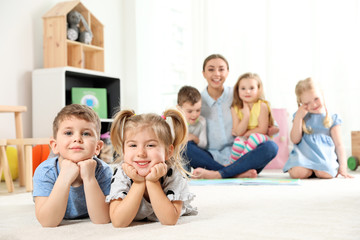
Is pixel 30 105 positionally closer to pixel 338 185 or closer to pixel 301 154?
pixel 301 154

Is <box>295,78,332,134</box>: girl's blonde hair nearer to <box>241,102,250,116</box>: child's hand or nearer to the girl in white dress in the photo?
<box>241,102,250,116</box>: child's hand

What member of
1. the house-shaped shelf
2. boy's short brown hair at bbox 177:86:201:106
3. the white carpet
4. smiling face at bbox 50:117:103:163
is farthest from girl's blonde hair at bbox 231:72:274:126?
smiling face at bbox 50:117:103:163

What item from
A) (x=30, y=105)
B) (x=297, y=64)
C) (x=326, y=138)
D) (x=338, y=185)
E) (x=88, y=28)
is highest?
(x=88, y=28)

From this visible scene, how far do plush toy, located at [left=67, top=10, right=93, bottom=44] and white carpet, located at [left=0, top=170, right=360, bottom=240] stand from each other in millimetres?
1566

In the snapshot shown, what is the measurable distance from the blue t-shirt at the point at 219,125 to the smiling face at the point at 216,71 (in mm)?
94

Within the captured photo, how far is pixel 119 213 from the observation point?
1062 millimetres

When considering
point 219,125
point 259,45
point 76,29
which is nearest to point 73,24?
point 76,29

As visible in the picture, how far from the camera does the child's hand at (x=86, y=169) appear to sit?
109 centimetres

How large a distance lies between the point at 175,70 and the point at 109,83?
77cm

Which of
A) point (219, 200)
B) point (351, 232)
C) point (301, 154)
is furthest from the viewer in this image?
point (301, 154)

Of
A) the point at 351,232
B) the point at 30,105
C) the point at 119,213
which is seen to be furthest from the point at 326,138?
the point at 30,105

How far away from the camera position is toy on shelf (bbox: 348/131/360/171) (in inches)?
115

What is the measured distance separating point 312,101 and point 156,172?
1553 mm

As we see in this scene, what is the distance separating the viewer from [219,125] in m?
2.50
